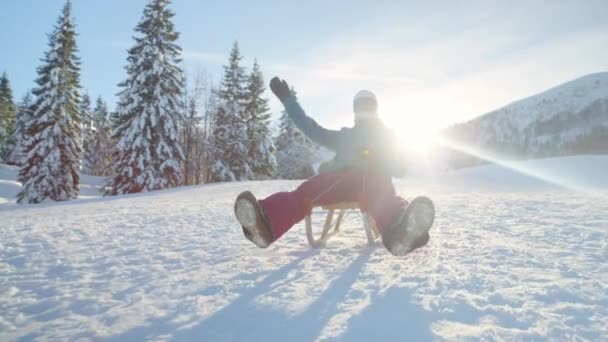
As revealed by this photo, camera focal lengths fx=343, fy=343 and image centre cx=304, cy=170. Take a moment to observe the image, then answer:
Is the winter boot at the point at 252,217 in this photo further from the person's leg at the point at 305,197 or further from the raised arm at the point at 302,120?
the raised arm at the point at 302,120

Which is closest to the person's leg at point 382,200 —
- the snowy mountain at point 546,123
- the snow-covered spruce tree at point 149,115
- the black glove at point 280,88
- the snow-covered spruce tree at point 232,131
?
the black glove at point 280,88

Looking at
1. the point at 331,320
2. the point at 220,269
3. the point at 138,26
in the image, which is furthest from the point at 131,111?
the point at 331,320

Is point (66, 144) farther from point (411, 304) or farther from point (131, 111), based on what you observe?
point (411, 304)

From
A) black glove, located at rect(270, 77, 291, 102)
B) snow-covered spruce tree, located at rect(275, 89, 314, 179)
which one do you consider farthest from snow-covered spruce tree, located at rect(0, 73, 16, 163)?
black glove, located at rect(270, 77, 291, 102)

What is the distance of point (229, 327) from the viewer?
1.72 metres

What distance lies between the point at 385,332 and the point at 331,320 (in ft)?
0.92

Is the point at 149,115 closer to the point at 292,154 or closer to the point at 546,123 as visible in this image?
the point at 292,154

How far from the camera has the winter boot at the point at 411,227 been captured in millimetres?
2654

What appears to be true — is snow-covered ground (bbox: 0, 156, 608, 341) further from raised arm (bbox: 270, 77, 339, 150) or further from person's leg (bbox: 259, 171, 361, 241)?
raised arm (bbox: 270, 77, 339, 150)

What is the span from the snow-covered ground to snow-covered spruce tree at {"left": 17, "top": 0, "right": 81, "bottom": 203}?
814 inches

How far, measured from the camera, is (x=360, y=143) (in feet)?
11.6

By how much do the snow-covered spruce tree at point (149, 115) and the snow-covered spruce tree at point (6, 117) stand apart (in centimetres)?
2812

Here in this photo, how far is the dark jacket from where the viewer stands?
11.4ft

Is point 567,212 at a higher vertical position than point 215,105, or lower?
lower
